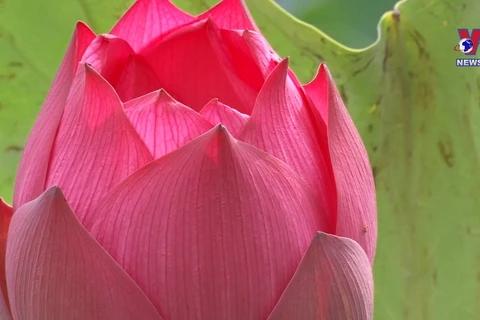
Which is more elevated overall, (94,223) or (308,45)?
(308,45)

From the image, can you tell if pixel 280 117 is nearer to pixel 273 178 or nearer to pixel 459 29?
pixel 273 178

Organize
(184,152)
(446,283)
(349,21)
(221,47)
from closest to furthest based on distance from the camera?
(184,152), (221,47), (446,283), (349,21)

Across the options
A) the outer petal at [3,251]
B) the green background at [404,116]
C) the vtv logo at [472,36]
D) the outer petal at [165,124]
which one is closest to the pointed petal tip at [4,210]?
the outer petal at [3,251]

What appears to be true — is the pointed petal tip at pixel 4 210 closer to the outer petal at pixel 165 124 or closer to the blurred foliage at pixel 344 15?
the outer petal at pixel 165 124

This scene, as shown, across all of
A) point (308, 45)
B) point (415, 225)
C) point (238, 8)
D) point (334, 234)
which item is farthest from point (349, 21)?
point (334, 234)

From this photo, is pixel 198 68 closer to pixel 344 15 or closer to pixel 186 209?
pixel 186 209
